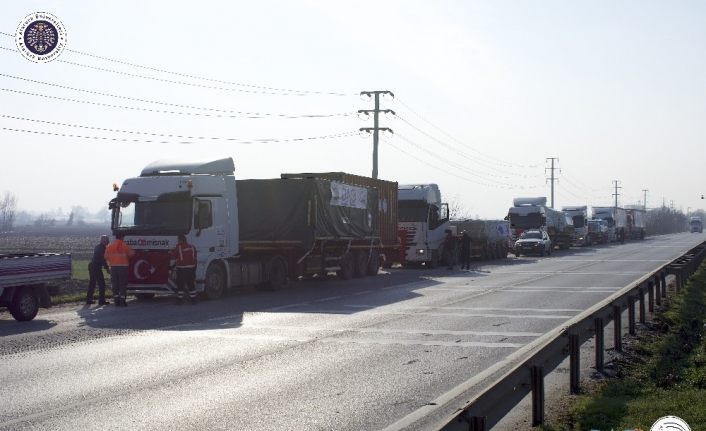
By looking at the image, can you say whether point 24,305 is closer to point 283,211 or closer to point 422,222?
point 283,211

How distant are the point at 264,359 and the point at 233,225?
12.2m

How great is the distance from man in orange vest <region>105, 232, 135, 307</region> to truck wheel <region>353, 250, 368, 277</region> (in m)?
12.5

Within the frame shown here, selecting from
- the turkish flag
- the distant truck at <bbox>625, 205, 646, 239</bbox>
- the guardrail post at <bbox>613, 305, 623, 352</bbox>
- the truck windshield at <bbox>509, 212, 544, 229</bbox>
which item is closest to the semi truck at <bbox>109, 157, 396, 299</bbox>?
the turkish flag

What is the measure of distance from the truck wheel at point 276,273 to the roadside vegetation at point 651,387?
12872mm

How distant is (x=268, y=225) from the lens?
1099 inches

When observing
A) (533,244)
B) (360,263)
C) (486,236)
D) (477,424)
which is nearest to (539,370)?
(477,424)

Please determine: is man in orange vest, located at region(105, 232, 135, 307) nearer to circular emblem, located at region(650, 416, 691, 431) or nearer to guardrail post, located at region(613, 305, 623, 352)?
guardrail post, located at region(613, 305, 623, 352)

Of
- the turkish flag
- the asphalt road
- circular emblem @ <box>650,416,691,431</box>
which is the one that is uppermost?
the turkish flag

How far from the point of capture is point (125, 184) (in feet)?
76.8

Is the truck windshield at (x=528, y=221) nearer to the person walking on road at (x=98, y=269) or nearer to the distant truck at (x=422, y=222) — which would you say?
the distant truck at (x=422, y=222)

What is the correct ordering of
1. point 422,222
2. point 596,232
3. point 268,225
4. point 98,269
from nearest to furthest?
1. point 98,269
2. point 268,225
3. point 422,222
4. point 596,232

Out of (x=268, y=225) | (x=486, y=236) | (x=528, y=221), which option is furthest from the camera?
(x=528, y=221)

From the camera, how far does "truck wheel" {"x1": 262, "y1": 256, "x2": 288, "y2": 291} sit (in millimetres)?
26406

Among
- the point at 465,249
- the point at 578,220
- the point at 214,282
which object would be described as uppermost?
the point at 578,220
